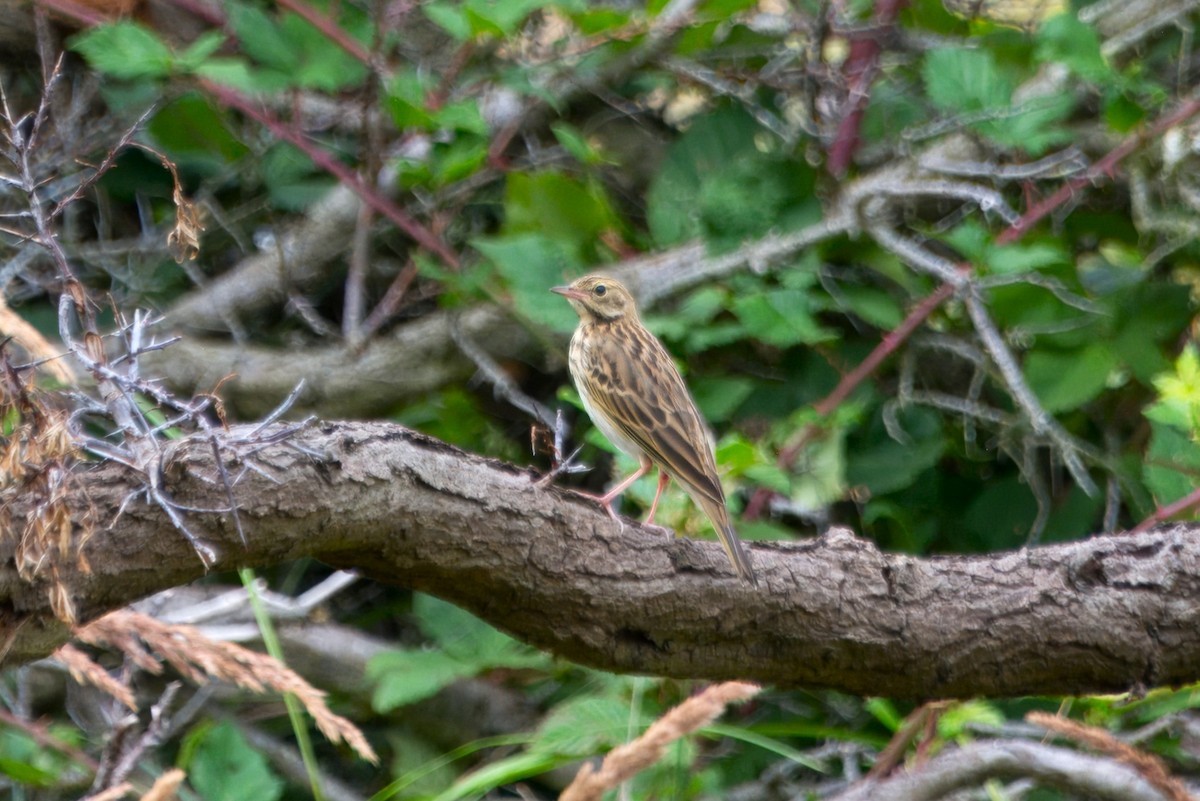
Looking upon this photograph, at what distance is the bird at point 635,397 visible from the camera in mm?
3865

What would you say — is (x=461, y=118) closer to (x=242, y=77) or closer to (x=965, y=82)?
(x=242, y=77)

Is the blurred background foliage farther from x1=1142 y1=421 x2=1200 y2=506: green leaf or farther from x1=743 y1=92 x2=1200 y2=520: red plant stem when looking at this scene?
x1=1142 y1=421 x2=1200 y2=506: green leaf

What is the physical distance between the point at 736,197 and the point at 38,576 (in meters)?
3.67

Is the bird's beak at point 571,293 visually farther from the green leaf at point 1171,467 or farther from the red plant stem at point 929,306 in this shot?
the green leaf at point 1171,467

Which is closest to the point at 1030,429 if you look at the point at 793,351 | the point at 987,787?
the point at 793,351

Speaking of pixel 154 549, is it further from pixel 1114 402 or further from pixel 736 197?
pixel 1114 402

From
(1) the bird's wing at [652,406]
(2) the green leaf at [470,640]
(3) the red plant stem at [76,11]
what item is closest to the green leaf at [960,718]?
(1) the bird's wing at [652,406]

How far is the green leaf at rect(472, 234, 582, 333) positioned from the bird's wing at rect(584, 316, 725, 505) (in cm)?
37

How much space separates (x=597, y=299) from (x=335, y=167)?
114 centimetres

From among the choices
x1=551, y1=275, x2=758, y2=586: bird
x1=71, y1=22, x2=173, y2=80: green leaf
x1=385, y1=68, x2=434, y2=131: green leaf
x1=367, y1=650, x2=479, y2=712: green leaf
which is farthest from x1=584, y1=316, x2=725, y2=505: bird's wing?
x1=71, y1=22, x2=173, y2=80: green leaf

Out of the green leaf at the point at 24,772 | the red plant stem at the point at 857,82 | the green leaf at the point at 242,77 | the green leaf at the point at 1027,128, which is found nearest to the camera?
the green leaf at the point at 24,772

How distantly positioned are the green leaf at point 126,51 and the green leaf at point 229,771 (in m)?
2.22

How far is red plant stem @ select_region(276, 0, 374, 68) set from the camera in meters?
5.11

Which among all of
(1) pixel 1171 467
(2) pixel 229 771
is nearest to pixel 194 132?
(2) pixel 229 771
